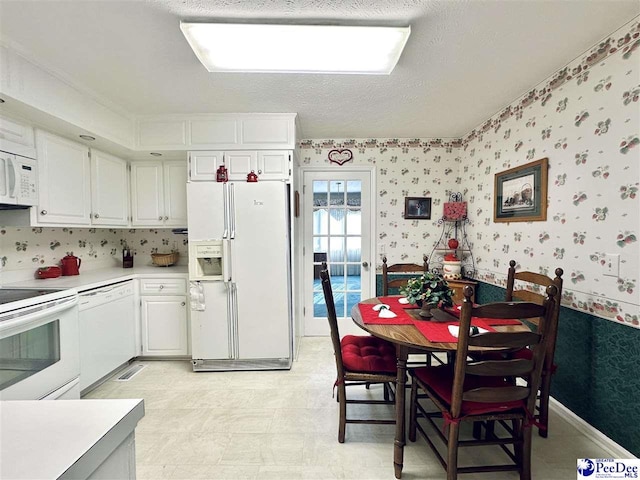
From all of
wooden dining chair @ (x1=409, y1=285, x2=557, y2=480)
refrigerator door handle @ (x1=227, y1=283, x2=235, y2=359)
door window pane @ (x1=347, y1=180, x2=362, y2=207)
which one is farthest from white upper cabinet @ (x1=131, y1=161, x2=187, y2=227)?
wooden dining chair @ (x1=409, y1=285, x2=557, y2=480)

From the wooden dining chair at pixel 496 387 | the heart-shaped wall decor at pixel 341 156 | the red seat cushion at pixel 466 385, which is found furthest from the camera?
the heart-shaped wall decor at pixel 341 156

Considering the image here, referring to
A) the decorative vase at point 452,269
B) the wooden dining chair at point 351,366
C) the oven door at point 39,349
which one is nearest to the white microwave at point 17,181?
the oven door at point 39,349

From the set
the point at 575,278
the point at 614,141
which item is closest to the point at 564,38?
the point at 614,141

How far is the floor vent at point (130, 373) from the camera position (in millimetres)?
2578

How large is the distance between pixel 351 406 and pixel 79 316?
217 cm

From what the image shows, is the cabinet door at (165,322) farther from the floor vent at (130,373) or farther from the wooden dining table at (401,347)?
the wooden dining table at (401,347)

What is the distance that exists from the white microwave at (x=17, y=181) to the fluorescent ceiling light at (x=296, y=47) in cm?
143

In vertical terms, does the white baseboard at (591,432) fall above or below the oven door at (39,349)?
below

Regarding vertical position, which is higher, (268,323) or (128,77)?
(128,77)

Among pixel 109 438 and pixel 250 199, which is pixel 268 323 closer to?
pixel 250 199

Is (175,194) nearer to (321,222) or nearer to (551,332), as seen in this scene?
(321,222)

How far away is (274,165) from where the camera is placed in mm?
2703

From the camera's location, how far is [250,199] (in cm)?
264
